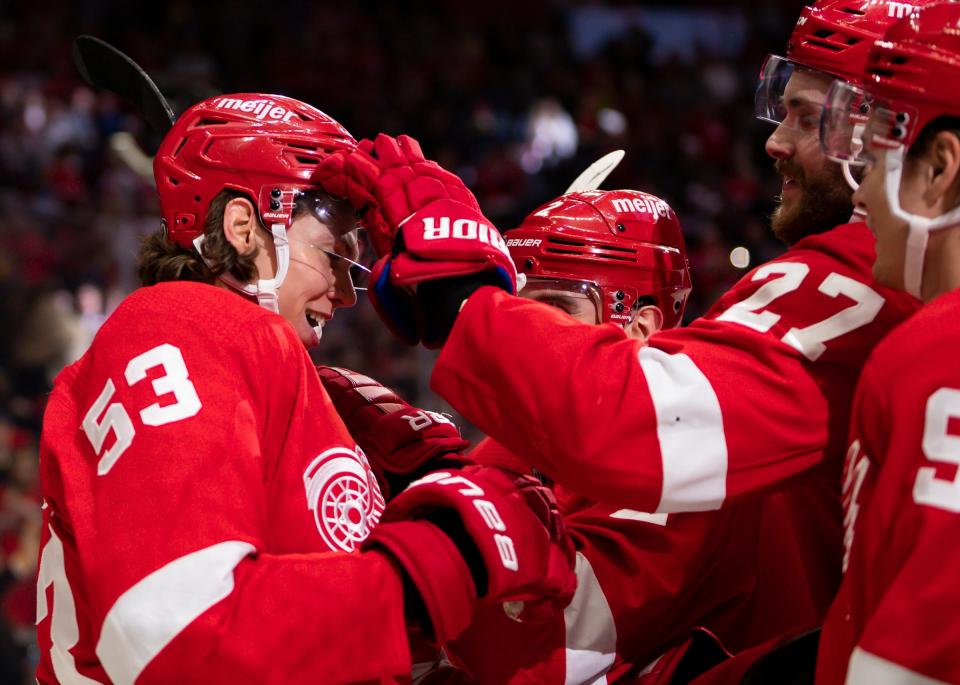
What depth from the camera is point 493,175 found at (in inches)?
375

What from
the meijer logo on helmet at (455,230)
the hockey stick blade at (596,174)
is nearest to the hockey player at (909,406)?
the meijer logo on helmet at (455,230)

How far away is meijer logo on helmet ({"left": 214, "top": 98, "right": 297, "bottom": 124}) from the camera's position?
2541 mm

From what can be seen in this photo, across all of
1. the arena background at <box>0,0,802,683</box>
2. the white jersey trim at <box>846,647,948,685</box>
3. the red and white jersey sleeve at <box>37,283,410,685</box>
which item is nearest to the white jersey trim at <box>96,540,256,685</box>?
the red and white jersey sleeve at <box>37,283,410,685</box>

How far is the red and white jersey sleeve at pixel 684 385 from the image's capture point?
2021 millimetres

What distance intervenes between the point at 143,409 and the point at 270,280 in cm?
52

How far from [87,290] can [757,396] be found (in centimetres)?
573

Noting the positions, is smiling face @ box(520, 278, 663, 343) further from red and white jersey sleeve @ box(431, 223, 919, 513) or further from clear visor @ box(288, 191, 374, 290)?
red and white jersey sleeve @ box(431, 223, 919, 513)

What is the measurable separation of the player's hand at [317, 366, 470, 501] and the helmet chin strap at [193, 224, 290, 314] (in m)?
0.35

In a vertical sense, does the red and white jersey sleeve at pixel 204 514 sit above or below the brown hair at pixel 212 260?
below

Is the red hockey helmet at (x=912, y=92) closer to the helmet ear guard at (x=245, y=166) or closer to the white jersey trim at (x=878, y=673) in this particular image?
the white jersey trim at (x=878, y=673)

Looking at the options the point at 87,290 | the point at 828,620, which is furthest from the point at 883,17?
the point at 87,290

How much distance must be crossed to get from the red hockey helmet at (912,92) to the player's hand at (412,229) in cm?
69

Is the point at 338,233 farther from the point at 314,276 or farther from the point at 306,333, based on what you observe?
the point at 306,333

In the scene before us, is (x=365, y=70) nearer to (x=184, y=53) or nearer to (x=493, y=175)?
(x=184, y=53)
